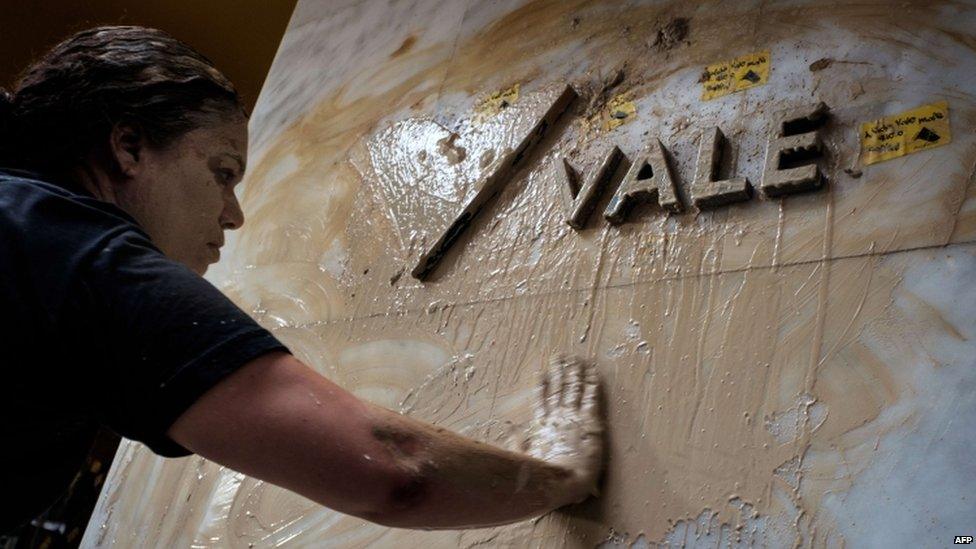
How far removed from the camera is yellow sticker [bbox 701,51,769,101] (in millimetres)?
1288

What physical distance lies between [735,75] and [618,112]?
0.67ft

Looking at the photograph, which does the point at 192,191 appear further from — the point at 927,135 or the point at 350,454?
the point at 927,135

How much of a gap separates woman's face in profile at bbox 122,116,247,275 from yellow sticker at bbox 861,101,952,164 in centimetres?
84

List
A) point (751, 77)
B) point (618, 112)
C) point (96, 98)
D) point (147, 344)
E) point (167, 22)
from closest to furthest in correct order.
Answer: point (147, 344) → point (96, 98) → point (751, 77) → point (618, 112) → point (167, 22)

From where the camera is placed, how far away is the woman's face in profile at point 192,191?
1.07 meters

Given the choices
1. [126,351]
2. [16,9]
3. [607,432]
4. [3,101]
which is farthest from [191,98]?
[16,9]

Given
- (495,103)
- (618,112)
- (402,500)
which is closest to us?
(402,500)

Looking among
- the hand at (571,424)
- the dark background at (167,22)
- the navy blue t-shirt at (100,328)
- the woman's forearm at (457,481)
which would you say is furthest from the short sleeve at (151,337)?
the dark background at (167,22)

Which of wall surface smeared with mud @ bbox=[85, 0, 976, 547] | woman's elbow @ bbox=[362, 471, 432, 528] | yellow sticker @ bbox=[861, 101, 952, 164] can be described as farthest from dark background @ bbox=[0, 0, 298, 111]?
woman's elbow @ bbox=[362, 471, 432, 528]

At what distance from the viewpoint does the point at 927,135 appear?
1.08 m

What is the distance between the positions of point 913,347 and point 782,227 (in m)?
0.24

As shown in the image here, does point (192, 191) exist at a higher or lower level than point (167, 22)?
higher

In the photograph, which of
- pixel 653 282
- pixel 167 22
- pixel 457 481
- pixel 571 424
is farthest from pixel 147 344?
pixel 167 22

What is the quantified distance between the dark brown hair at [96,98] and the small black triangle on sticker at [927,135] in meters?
0.91
